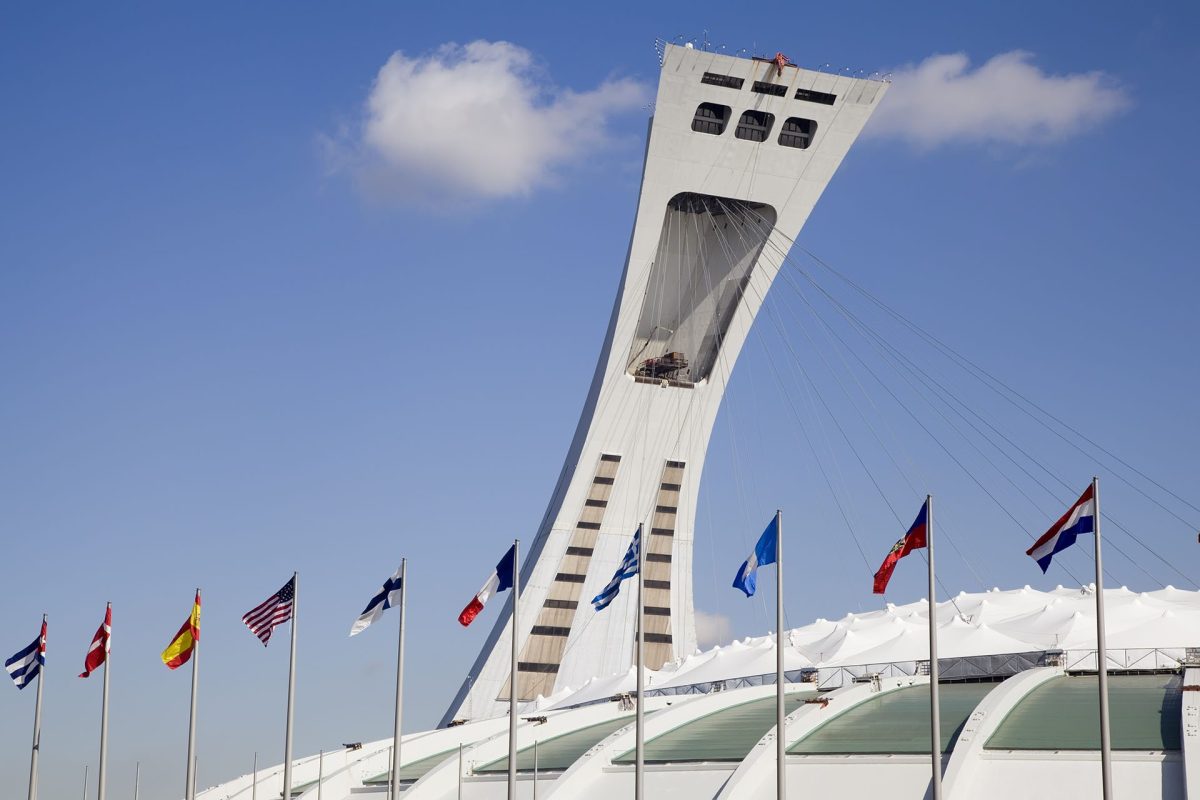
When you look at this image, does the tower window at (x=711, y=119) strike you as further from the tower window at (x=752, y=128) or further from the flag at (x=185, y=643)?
the flag at (x=185, y=643)

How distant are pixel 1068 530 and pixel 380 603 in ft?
47.1

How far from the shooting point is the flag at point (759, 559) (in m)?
31.1

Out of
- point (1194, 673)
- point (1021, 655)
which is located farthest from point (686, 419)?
point (1194, 673)

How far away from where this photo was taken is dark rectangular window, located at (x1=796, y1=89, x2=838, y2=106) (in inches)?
2491

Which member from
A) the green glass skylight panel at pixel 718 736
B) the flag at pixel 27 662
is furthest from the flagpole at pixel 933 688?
the flag at pixel 27 662

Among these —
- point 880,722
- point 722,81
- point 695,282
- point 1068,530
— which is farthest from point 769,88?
point 1068,530

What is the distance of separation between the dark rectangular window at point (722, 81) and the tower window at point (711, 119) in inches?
41.4

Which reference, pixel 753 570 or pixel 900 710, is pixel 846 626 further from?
pixel 753 570

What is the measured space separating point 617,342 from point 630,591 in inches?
402

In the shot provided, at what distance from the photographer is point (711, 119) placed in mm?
63656

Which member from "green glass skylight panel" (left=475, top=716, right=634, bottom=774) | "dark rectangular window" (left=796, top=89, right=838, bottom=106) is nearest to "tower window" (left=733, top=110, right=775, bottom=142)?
"dark rectangular window" (left=796, top=89, right=838, bottom=106)

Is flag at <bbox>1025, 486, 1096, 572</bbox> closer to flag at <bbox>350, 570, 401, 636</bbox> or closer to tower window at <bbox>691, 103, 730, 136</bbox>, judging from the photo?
flag at <bbox>350, 570, 401, 636</bbox>

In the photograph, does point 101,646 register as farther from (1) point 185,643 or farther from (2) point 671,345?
(2) point 671,345

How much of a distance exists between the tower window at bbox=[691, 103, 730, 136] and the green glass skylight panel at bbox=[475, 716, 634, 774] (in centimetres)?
2845
